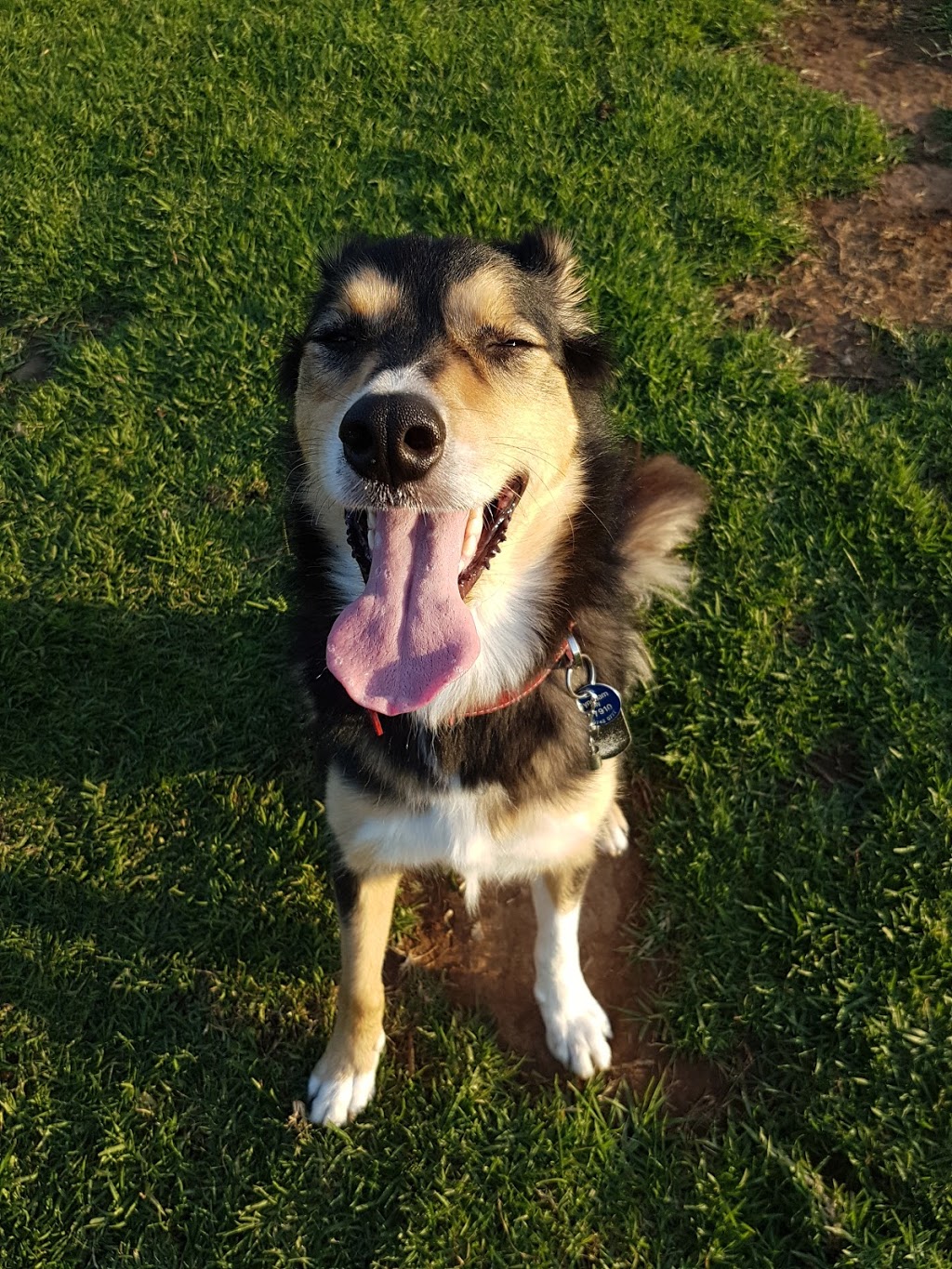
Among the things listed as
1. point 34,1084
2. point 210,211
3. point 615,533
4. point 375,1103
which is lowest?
point 34,1084

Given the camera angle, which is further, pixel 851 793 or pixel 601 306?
pixel 601 306

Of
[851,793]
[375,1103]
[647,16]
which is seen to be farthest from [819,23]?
[375,1103]

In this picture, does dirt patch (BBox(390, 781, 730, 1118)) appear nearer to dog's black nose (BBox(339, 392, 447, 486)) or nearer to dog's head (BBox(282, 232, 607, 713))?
dog's head (BBox(282, 232, 607, 713))

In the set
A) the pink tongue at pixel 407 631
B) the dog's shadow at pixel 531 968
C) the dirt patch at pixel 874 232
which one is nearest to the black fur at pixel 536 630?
the pink tongue at pixel 407 631

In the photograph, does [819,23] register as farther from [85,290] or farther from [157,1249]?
[157,1249]

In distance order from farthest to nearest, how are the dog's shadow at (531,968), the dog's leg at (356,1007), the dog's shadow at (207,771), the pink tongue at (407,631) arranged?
the dog's shadow at (207,771) → the dog's shadow at (531,968) → the dog's leg at (356,1007) → the pink tongue at (407,631)

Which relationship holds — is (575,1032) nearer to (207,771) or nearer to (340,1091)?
(340,1091)

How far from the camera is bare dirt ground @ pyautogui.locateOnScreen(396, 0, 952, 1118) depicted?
2848 mm

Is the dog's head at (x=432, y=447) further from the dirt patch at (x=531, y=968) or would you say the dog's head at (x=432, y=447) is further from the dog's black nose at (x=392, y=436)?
the dirt patch at (x=531, y=968)

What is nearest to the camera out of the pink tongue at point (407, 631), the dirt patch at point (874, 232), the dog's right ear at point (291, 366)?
the pink tongue at point (407, 631)

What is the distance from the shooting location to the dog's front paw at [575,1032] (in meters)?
2.72

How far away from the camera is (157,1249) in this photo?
2.51 meters

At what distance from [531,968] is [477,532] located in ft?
5.21

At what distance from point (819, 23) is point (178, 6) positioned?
4062 mm
